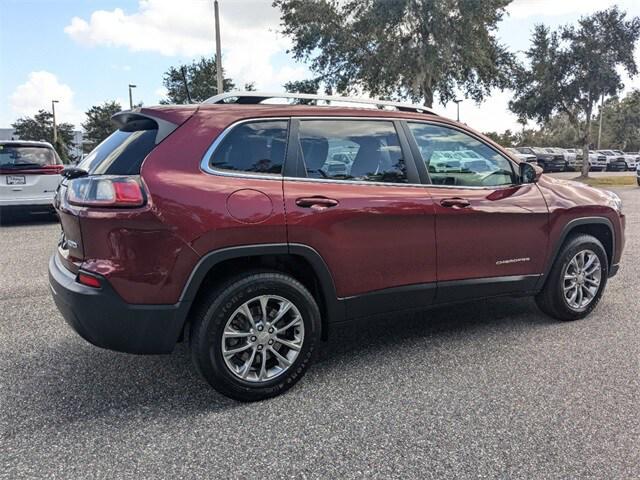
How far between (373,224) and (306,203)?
490mm

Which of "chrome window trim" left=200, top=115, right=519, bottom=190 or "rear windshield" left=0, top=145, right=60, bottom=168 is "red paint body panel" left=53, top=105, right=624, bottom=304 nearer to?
"chrome window trim" left=200, top=115, right=519, bottom=190

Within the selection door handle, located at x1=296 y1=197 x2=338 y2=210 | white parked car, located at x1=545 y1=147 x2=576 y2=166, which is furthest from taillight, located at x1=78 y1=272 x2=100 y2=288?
white parked car, located at x1=545 y1=147 x2=576 y2=166

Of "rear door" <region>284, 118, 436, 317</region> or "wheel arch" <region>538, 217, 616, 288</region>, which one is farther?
"wheel arch" <region>538, 217, 616, 288</region>

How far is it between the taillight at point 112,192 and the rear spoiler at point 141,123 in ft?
1.06

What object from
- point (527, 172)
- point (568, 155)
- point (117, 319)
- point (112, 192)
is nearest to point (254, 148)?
point (112, 192)

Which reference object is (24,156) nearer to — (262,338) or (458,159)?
(262,338)

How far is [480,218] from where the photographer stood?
362 centimetres

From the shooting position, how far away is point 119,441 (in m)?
2.50

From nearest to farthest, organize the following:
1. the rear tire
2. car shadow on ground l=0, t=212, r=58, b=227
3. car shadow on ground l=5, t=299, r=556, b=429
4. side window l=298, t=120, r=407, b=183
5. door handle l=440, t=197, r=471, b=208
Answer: car shadow on ground l=5, t=299, r=556, b=429
side window l=298, t=120, r=407, b=183
door handle l=440, t=197, r=471, b=208
the rear tire
car shadow on ground l=0, t=212, r=58, b=227

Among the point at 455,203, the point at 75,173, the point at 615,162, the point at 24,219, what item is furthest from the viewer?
the point at 615,162

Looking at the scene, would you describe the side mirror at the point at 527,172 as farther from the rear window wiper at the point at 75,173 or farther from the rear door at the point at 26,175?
the rear door at the point at 26,175

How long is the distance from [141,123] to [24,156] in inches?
308

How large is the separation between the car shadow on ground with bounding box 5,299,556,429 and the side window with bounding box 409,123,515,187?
115 centimetres

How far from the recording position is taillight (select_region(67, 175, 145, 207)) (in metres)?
2.59
